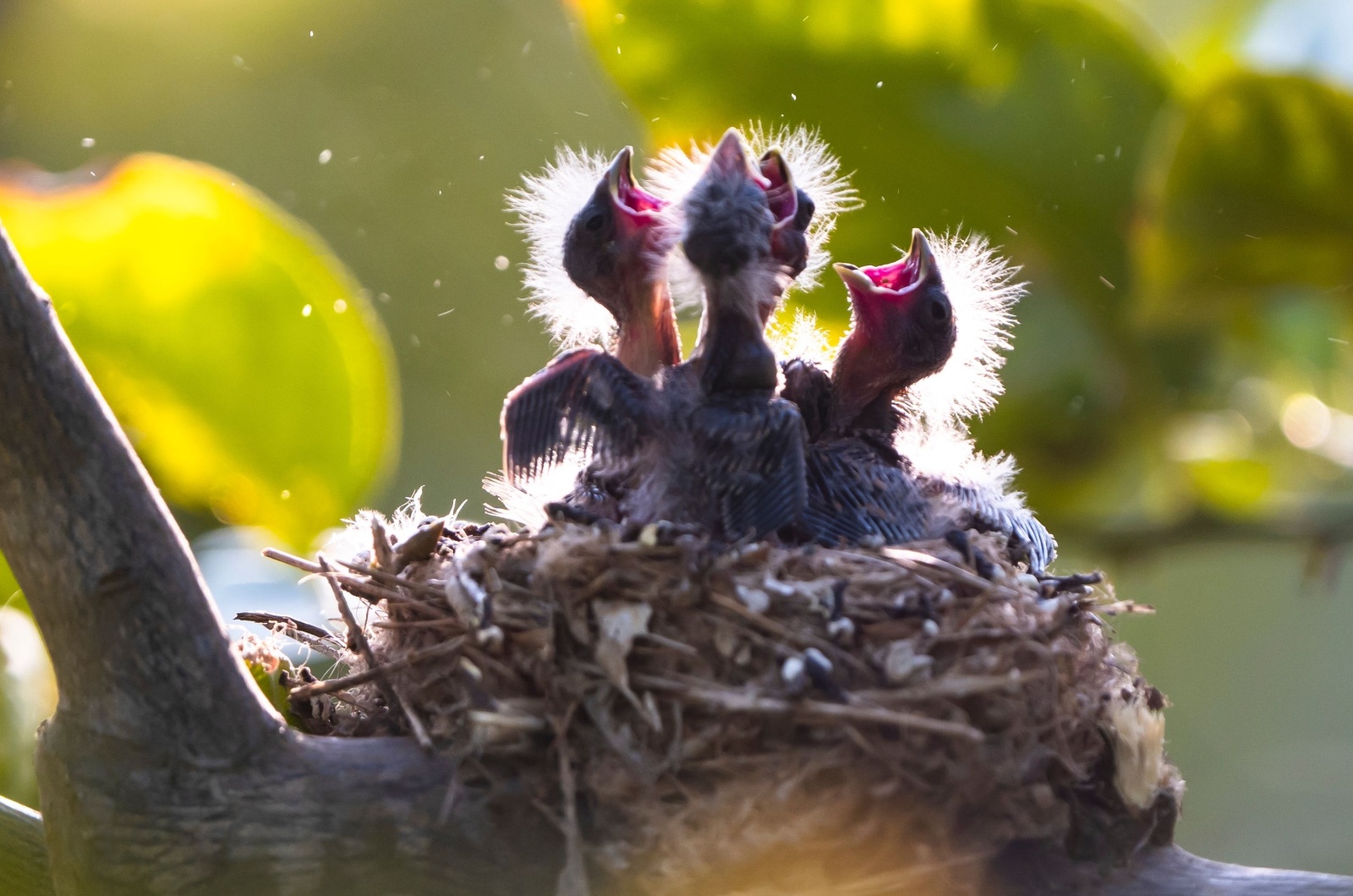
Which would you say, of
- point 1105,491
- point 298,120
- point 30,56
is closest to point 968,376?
point 1105,491

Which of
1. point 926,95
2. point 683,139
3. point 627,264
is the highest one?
point 926,95

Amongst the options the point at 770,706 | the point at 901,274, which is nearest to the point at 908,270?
the point at 901,274

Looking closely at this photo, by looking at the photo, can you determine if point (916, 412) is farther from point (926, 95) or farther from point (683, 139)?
point (926, 95)

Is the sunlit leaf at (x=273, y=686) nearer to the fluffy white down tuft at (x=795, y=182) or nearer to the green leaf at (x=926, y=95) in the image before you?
the fluffy white down tuft at (x=795, y=182)

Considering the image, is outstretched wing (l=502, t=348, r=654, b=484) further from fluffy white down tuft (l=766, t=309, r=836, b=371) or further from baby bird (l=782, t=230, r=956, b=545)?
fluffy white down tuft (l=766, t=309, r=836, b=371)

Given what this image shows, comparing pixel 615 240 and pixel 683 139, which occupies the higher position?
pixel 683 139

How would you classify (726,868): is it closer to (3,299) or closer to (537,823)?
(537,823)
